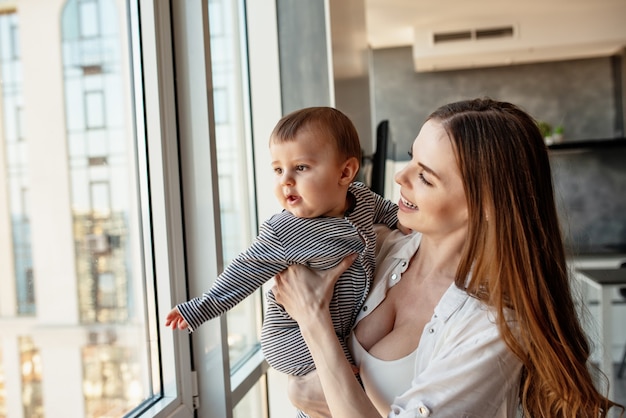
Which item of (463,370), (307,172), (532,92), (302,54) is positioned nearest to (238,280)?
(307,172)

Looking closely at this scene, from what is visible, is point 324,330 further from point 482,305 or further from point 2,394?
point 2,394

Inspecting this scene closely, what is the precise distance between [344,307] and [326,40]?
1547 mm

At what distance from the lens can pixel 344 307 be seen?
1.48 meters

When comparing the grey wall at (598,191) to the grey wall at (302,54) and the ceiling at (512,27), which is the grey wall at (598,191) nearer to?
the ceiling at (512,27)

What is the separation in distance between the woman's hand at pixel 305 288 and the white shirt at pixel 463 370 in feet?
0.76

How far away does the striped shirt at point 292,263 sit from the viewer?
137 cm

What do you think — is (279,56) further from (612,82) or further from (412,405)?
(612,82)

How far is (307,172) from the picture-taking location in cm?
139

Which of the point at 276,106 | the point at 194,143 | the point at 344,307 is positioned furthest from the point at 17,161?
the point at 276,106

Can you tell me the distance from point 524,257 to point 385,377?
39 cm

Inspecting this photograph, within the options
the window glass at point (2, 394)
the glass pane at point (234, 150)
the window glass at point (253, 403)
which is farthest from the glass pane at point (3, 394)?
the glass pane at point (234, 150)

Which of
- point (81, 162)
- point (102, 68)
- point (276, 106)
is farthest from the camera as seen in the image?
point (276, 106)

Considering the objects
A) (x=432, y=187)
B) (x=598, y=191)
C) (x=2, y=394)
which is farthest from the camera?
(x=598, y=191)

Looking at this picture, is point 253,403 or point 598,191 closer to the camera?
point 253,403
